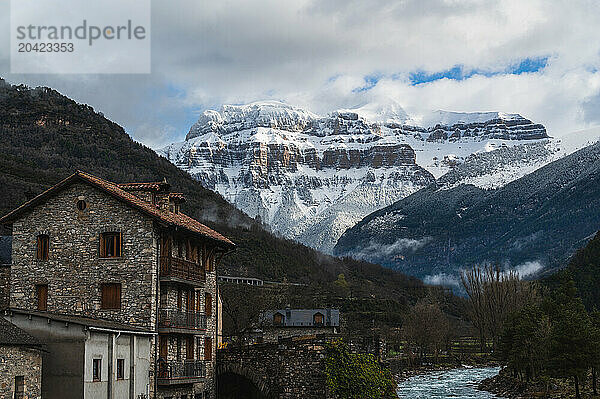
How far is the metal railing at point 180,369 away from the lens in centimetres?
3966

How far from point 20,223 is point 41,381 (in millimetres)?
11280

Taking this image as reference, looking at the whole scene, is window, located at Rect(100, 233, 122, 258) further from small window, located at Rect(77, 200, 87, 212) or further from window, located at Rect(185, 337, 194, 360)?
window, located at Rect(185, 337, 194, 360)

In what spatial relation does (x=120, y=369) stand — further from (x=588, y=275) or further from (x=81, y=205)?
(x=588, y=275)

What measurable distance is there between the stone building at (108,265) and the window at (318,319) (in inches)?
2045

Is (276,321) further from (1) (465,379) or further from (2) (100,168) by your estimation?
(2) (100,168)

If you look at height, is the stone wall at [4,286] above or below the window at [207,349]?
above

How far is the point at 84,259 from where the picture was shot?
131ft

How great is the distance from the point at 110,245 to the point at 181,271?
12.7ft

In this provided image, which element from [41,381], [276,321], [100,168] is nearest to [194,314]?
[41,381]

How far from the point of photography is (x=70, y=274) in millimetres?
39844

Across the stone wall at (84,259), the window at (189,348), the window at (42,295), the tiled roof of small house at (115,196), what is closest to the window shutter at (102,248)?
the stone wall at (84,259)

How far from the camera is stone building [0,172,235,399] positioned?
3884cm

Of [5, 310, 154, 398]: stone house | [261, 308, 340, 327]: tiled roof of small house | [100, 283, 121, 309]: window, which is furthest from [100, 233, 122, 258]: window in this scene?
[261, 308, 340, 327]: tiled roof of small house

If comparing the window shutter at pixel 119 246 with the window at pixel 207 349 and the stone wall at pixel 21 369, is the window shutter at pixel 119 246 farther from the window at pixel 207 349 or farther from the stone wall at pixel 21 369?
the stone wall at pixel 21 369
